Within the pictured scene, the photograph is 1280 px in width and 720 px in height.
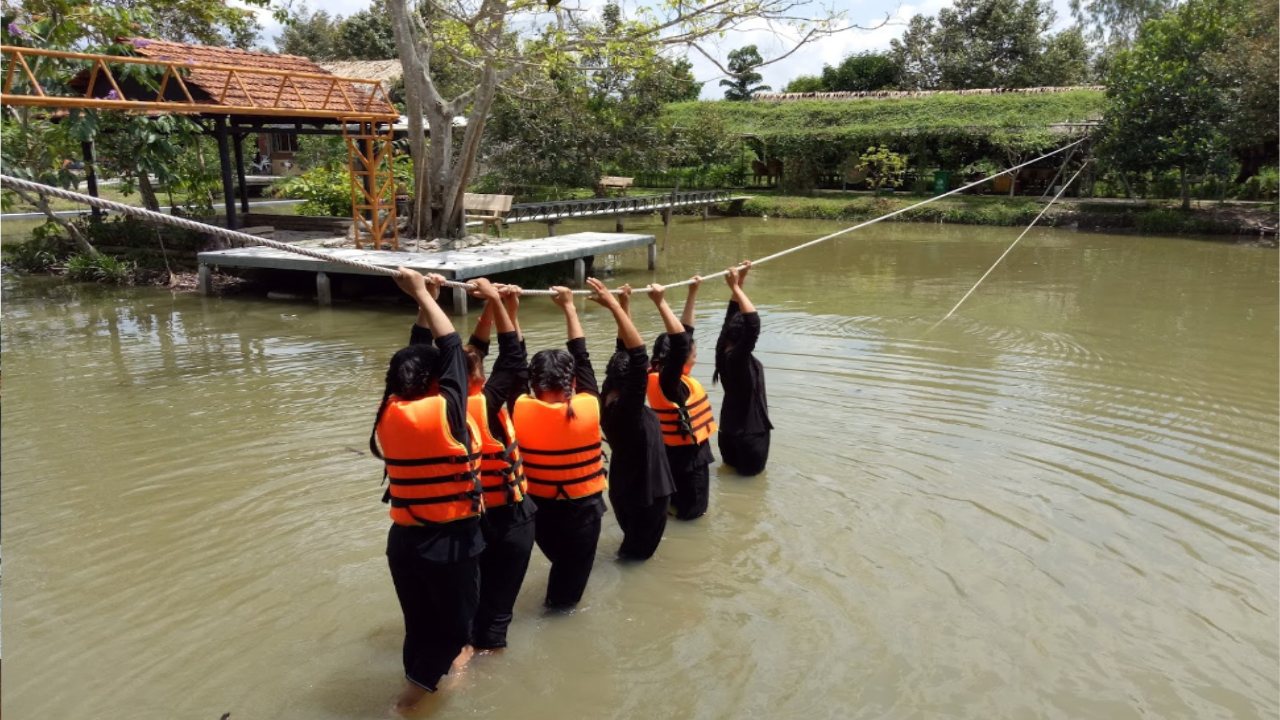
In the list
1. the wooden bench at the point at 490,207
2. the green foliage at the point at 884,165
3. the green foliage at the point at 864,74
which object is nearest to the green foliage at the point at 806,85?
the green foliage at the point at 864,74

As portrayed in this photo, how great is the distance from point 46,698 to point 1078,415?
7667 mm

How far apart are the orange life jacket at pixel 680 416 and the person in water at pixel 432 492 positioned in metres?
1.86

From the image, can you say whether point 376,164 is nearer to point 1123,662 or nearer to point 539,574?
point 539,574

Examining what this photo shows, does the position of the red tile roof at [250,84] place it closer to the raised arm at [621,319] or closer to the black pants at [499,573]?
the raised arm at [621,319]

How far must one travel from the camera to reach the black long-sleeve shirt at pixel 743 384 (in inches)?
229

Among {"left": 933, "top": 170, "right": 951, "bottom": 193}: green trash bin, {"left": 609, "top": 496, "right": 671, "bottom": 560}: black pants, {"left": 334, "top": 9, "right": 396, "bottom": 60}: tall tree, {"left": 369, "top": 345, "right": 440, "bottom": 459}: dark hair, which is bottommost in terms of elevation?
{"left": 609, "top": 496, "right": 671, "bottom": 560}: black pants

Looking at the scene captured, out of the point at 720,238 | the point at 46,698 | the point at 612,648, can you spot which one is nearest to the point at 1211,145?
the point at 720,238

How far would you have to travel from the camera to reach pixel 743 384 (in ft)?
20.2

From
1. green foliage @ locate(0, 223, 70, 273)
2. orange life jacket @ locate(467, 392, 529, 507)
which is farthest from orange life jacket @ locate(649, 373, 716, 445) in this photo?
green foliage @ locate(0, 223, 70, 273)

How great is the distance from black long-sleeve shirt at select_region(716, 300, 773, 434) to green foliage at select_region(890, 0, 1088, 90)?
37392mm

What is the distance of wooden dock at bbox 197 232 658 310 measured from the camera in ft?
→ 43.7

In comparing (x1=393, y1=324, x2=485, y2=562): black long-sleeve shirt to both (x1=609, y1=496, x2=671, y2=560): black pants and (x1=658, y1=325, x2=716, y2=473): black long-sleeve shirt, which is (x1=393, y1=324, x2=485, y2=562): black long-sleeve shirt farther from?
(x1=658, y1=325, x2=716, y2=473): black long-sleeve shirt

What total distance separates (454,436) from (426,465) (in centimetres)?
15

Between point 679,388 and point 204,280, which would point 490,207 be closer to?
point 204,280
